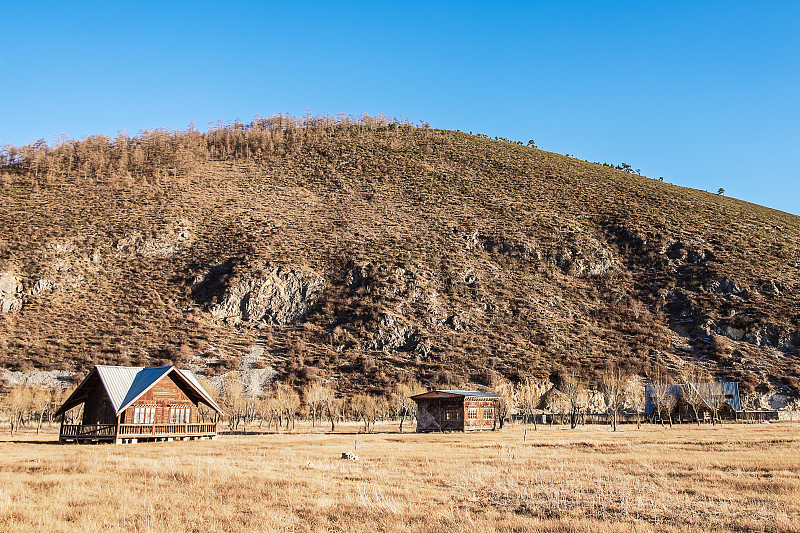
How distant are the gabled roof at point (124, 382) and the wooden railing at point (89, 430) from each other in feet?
5.71

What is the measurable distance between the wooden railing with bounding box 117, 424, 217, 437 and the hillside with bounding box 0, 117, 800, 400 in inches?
916

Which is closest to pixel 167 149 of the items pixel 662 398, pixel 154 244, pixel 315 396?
pixel 154 244

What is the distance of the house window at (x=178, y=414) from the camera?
1499 inches

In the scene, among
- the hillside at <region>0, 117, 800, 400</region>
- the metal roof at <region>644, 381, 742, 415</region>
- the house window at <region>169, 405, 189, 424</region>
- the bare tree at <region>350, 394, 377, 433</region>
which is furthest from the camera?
the hillside at <region>0, 117, 800, 400</region>

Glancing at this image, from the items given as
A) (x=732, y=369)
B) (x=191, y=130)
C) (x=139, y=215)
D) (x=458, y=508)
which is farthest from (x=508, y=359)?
(x=191, y=130)

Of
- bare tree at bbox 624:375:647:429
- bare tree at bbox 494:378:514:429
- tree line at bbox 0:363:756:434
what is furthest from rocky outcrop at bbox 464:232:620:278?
bare tree at bbox 494:378:514:429

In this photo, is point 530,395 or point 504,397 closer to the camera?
point 530,395

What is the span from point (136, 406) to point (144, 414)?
0.78 m

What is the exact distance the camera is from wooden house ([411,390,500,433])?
156 ft

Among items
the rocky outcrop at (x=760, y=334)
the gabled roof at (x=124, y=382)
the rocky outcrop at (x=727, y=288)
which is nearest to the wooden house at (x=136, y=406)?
the gabled roof at (x=124, y=382)

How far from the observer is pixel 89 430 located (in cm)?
3541

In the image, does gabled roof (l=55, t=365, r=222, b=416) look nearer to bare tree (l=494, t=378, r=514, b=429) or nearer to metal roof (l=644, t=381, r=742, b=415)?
bare tree (l=494, t=378, r=514, b=429)

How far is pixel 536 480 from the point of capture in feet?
53.9

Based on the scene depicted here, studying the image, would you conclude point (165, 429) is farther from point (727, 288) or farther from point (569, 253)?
point (727, 288)
